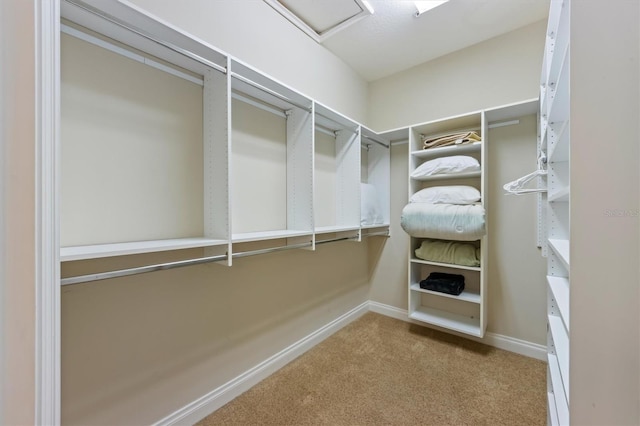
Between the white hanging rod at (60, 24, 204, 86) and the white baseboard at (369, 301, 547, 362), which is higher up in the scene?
the white hanging rod at (60, 24, 204, 86)

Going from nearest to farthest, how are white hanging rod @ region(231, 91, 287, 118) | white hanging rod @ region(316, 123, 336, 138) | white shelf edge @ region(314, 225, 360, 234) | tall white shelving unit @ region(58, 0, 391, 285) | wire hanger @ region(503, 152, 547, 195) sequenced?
1. tall white shelving unit @ region(58, 0, 391, 285)
2. wire hanger @ region(503, 152, 547, 195)
3. white hanging rod @ region(231, 91, 287, 118)
4. white shelf edge @ region(314, 225, 360, 234)
5. white hanging rod @ region(316, 123, 336, 138)

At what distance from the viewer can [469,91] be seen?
2.39 m

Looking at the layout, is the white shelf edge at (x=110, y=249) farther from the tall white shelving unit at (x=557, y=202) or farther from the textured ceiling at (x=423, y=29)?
the textured ceiling at (x=423, y=29)

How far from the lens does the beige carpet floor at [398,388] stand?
1.49 m

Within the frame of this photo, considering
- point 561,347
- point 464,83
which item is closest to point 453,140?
point 464,83

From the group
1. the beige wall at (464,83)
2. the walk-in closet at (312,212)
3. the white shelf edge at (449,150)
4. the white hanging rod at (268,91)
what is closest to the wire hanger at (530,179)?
the walk-in closet at (312,212)

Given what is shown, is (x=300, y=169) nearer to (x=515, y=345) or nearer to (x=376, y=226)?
(x=376, y=226)

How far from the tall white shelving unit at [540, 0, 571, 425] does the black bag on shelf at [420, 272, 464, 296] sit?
84 cm

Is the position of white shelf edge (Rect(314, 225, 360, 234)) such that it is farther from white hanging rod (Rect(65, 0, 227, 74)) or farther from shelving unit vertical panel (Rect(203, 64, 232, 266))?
white hanging rod (Rect(65, 0, 227, 74))

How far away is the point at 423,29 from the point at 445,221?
165 cm

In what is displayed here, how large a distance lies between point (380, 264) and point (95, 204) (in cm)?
261

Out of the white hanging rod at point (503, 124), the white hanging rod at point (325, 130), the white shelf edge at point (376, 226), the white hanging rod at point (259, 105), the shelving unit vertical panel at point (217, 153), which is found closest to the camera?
the shelving unit vertical panel at point (217, 153)

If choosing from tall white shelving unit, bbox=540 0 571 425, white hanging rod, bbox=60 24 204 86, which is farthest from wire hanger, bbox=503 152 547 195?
white hanging rod, bbox=60 24 204 86

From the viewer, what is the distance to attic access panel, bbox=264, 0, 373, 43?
6.20 feet
